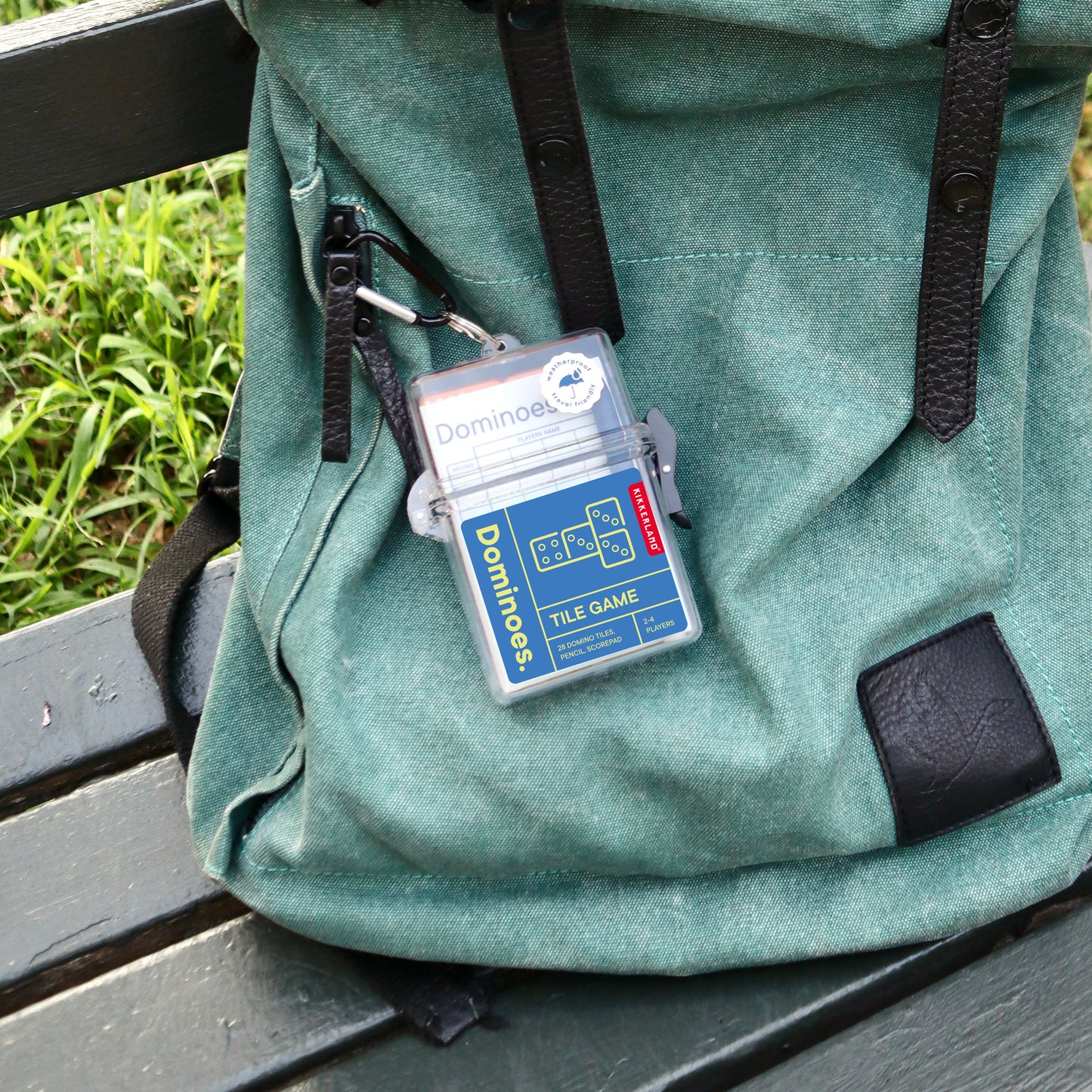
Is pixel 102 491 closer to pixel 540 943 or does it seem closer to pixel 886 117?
pixel 540 943

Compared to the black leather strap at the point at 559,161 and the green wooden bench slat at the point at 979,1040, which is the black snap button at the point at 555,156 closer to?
the black leather strap at the point at 559,161

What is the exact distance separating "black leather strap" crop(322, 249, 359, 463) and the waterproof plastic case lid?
0.05 m

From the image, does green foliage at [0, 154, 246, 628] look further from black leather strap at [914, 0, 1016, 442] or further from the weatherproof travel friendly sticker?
black leather strap at [914, 0, 1016, 442]

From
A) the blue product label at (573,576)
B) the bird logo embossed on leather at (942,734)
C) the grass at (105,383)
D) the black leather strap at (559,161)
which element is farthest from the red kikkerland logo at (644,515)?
the grass at (105,383)

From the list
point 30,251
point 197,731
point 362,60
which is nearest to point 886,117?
point 362,60

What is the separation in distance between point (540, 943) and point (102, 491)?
2.80 ft

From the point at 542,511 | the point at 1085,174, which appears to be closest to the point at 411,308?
the point at 542,511

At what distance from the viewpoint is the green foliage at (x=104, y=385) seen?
4.31 ft

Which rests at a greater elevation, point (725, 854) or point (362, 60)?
point (362, 60)

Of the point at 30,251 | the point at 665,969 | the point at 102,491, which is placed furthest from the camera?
the point at 30,251

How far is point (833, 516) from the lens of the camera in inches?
32.5

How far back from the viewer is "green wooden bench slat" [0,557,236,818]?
0.92 m

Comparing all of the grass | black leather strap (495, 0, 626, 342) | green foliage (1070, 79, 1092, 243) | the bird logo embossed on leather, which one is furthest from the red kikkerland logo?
green foliage (1070, 79, 1092, 243)

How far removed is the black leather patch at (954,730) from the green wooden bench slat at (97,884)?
49cm
